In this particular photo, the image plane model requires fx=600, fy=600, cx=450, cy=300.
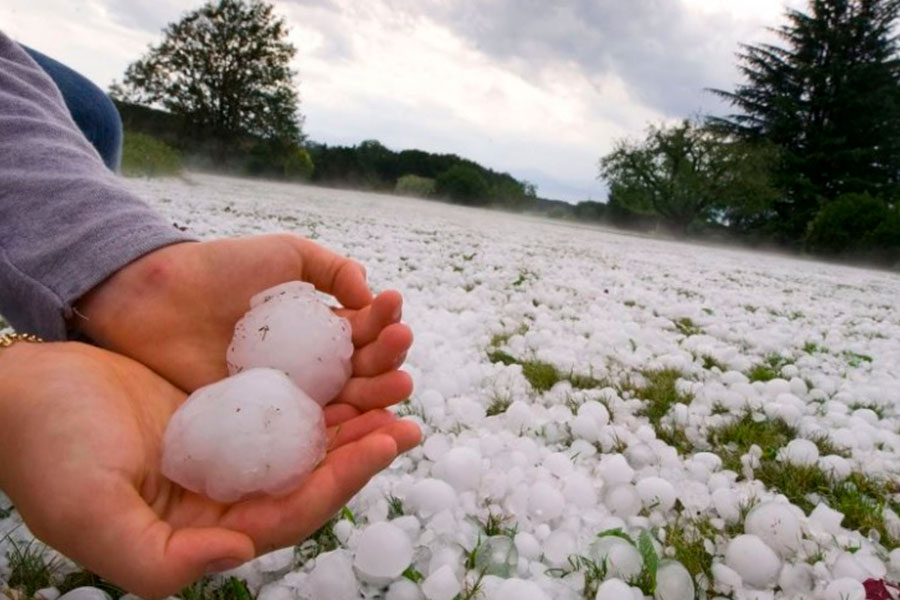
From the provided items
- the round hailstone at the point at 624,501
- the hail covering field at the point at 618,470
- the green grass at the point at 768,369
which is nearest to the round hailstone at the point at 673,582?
the hail covering field at the point at 618,470

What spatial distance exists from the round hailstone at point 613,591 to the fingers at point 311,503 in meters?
0.48

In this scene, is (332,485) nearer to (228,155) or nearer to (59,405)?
(59,405)

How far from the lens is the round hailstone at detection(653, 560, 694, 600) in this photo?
43.1 inches

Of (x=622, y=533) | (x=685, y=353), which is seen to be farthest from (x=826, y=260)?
(x=622, y=533)

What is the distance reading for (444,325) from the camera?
2.77 metres

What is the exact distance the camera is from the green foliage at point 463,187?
2566cm

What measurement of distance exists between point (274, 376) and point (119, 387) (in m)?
0.24

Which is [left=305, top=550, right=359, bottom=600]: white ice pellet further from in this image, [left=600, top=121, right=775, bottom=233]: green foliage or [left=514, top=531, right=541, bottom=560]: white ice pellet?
[left=600, top=121, right=775, bottom=233]: green foliage

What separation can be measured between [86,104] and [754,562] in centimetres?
248

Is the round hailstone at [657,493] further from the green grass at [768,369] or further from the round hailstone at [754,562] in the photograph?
the green grass at [768,369]

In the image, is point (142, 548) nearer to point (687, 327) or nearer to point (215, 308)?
point (215, 308)

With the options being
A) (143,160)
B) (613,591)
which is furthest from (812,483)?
(143,160)

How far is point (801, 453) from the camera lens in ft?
5.40

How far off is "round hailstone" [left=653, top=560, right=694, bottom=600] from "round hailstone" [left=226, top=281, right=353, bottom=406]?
72cm
